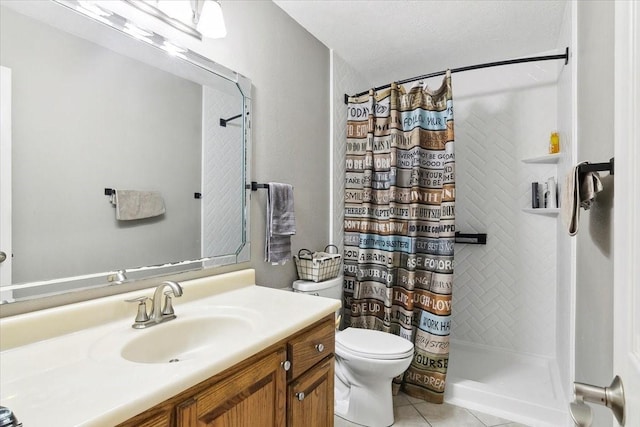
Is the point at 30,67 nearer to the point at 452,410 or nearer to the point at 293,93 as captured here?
the point at 293,93

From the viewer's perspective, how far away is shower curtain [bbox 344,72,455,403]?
2117mm

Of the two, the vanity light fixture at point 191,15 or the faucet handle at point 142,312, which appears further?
the vanity light fixture at point 191,15

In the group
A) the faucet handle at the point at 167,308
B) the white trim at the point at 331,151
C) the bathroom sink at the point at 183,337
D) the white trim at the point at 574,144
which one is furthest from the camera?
the white trim at the point at 331,151

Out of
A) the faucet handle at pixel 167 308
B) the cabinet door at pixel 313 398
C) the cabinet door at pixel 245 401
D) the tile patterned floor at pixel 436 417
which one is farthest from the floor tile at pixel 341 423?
the faucet handle at pixel 167 308

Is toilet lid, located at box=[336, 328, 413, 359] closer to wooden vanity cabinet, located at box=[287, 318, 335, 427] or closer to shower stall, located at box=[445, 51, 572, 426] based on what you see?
wooden vanity cabinet, located at box=[287, 318, 335, 427]

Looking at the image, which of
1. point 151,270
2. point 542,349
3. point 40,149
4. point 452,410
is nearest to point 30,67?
point 40,149

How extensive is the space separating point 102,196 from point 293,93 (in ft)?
4.35

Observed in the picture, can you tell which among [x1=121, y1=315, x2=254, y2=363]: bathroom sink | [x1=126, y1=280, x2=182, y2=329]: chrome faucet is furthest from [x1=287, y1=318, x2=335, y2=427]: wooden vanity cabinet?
[x1=126, y1=280, x2=182, y2=329]: chrome faucet

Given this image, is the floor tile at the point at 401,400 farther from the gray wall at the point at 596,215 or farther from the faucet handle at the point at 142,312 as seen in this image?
the faucet handle at the point at 142,312

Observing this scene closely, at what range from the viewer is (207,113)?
60.5 inches

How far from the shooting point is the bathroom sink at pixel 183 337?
103 centimetres

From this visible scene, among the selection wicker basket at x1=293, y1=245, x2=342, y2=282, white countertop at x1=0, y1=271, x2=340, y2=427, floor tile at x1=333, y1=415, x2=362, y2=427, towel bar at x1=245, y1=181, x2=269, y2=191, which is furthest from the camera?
wicker basket at x1=293, y1=245, x2=342, y2=282

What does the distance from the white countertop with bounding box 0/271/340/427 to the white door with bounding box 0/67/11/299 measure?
0.16 meters

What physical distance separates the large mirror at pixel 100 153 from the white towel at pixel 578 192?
138 cm
